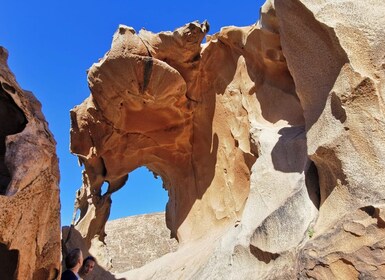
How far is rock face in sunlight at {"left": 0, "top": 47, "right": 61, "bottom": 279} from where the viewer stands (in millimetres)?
3551

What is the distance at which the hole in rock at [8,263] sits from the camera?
372 centimetres

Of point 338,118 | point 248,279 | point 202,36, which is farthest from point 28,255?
point 202,36

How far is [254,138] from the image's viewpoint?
5.36m

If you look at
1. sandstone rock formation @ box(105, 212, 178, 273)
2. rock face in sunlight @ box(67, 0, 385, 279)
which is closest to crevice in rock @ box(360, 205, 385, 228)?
rock face in sunlight @ box(67, 0, 385, 279)

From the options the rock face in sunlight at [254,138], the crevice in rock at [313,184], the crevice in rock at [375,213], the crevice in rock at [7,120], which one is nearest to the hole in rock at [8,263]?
the crevice in rock at [7,120]

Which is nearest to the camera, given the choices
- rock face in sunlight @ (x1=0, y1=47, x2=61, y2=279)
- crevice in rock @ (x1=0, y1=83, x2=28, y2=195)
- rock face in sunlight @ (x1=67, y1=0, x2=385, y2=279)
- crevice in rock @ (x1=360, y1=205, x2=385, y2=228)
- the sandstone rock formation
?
crevice in rock @ (x1=360, y1=205, x2=385, y2=228)

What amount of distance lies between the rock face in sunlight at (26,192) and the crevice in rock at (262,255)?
184 cm

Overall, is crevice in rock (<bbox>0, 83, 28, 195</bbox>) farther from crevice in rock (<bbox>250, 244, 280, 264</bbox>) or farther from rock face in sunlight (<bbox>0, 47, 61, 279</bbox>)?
crevice in rock (<bbox>250, 244, 280, 264</bbox>)

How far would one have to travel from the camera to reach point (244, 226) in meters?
4.60

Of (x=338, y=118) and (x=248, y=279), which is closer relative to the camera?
(x=338, y=118)

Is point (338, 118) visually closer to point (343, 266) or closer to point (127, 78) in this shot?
point (343, 266)

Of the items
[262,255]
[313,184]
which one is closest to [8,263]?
[262,255]

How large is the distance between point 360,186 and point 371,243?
1.36 feet

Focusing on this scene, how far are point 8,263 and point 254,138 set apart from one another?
3.07 metres
